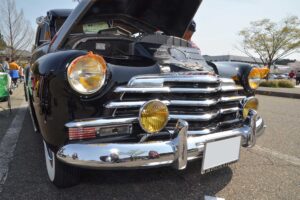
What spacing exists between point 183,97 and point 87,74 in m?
0.68

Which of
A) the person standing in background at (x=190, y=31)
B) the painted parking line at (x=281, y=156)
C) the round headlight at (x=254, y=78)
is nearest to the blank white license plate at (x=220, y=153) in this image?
the round headlight at (x=254, y=78)

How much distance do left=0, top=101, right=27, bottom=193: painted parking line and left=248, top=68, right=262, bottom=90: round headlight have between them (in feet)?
7.56

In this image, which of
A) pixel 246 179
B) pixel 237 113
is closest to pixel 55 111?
pixel 237 113

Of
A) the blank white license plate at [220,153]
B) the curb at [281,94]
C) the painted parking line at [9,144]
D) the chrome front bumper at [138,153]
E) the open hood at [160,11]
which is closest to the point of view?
the chrome front bumper at [138,153]

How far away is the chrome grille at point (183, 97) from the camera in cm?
164

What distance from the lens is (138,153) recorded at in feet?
4.97

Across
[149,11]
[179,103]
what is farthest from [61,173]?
[149,11]

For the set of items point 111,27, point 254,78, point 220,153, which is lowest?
point 220,153

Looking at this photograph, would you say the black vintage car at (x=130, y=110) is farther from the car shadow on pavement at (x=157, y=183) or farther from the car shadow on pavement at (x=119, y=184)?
the car shadow on pavement at (x=157, y=183)

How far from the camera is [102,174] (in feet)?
6.98

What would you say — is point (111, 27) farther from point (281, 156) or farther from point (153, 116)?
point (281, 156)

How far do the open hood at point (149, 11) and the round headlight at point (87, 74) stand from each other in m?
0.67

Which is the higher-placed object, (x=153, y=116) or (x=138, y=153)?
(x=153, y=116)

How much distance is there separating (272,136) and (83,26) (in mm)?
2874
